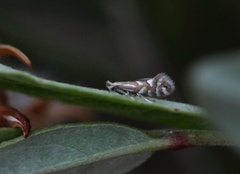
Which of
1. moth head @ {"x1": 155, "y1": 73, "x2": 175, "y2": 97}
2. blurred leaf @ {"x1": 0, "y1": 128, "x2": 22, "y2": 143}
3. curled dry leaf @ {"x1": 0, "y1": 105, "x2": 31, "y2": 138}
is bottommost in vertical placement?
blurred leaf @ {"x1": 0, "y1": 128, "x2": 22, "y2": 143}

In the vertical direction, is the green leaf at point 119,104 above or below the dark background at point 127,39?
below

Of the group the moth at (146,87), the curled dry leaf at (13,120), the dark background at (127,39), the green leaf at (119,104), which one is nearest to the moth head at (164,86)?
the moth at (146,87)

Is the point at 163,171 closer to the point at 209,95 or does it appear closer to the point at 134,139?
the point at 134,139

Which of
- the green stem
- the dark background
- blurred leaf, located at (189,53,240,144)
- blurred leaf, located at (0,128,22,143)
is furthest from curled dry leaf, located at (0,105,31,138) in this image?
the dark background

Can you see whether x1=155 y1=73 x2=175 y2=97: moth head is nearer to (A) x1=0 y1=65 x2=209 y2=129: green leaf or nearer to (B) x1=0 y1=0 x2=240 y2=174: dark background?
(A) x1=0 y1=65 x2=209 y2=129: green leaf

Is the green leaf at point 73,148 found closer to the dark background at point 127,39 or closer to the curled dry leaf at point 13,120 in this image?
the curled dry leaf at point 13,120

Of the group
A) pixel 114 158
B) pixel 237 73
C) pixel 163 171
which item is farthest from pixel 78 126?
pixel 163 171
